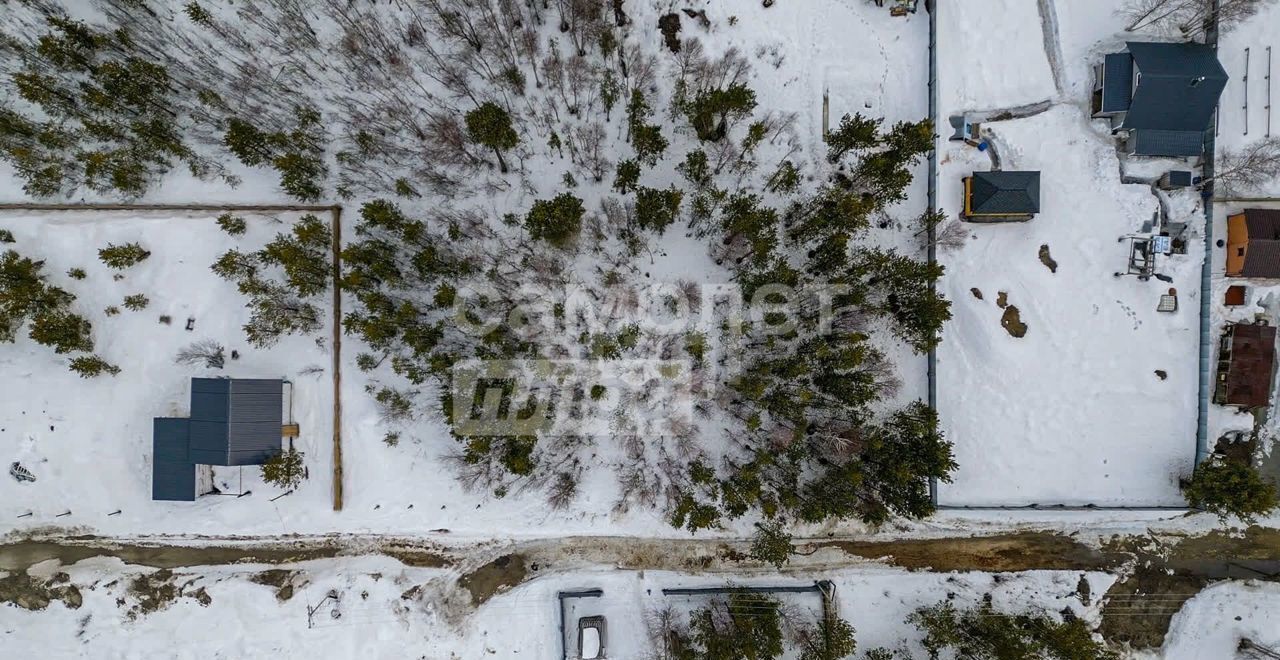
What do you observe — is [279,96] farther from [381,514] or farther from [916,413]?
[916,413]

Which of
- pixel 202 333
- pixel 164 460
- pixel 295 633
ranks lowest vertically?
pixel 295 633

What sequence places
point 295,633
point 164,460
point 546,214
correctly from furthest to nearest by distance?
point 295,633
point 164,460
point 546,214

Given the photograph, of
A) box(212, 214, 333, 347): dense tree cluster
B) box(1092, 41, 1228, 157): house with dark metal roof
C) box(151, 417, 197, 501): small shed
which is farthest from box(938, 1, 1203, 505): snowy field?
box(151, 417, 197, 501): small shed

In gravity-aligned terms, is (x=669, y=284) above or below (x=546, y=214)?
below

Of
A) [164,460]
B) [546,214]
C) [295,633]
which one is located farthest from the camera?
[295,633]

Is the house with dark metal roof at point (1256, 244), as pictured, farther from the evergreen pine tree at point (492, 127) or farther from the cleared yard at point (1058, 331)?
the evergreen pine tree at point (492, 127)

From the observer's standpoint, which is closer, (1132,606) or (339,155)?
(339,155)

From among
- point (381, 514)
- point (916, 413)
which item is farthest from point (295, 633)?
point (916, 413)
